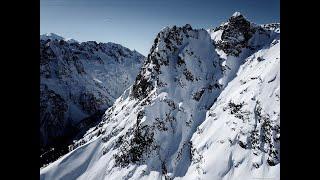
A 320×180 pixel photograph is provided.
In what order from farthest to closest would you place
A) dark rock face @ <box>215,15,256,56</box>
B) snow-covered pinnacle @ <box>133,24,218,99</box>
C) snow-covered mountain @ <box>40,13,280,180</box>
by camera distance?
dark rock face @ <box>215,15,256,56</box>
snow-covered pinnacle @ <box>133,24,218,99</box>
snow-covered mountain @ <box>40,13,280,180</box>

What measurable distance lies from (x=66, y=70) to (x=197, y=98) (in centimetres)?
12944

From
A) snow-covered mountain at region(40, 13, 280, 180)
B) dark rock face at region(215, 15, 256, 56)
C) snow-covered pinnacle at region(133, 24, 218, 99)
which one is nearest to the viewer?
snow-covered mountain at region(40, 13, 280, 180)

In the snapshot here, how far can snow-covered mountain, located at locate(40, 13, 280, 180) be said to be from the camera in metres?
69.8

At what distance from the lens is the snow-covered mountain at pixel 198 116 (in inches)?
2749

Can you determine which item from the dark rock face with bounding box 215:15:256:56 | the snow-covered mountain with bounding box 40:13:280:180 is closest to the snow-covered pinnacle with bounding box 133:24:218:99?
the snow-covered mountain with bounding box 40:13:280:180

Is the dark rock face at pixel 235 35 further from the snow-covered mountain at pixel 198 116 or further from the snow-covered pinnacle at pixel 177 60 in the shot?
the snow-covered pinnacle at pixel 177 60

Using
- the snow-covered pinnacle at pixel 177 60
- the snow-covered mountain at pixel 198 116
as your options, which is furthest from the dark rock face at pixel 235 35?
the snow-covered pinnacle at pixel 177 60

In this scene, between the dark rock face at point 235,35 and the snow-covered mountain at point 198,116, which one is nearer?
the snow-covered mountain at point 198,116

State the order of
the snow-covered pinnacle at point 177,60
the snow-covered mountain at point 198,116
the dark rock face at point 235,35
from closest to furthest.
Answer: the snow-covered mountain at point 198,116
the snow-covered pinnacle at point 177,60
the dark rock face at point 235,35

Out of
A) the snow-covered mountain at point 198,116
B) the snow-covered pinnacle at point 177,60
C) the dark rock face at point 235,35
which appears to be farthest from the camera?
the dark rock face at point 235,35

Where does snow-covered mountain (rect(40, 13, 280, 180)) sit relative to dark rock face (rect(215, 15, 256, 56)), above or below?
below

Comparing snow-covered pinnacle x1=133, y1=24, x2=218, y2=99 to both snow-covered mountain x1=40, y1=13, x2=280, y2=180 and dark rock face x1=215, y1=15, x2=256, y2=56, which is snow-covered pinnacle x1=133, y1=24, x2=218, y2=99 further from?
dark rock face x1=215, y1=15, x2=256, y2=56
